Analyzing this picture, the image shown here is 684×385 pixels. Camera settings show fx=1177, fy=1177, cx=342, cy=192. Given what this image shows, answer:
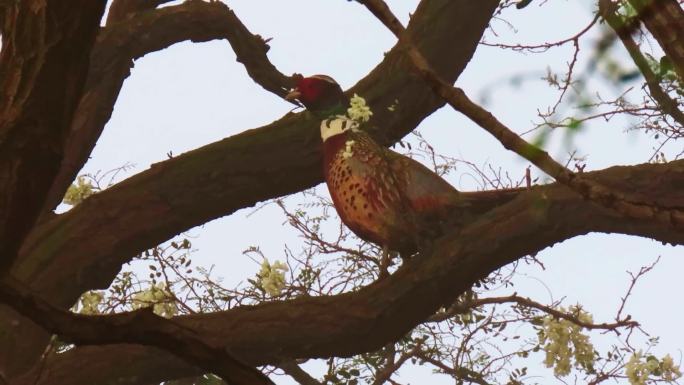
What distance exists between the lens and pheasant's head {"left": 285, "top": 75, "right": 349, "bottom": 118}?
4688 mm

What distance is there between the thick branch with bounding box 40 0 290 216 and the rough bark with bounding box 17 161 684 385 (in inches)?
45.5

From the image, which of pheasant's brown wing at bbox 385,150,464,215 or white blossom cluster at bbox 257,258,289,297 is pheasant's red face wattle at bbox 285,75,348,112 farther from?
white blossom cluster at bbox 257,258,289,297

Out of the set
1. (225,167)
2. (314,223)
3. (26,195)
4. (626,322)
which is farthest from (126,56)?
(26,195)

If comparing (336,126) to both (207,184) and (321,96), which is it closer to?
(321,96)

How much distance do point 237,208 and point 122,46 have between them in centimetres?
92

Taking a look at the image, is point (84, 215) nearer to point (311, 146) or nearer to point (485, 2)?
point (311, 146)

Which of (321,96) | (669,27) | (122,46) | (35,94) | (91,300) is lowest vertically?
(669,27)

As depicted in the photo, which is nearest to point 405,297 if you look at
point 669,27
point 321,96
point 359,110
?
point 359,110

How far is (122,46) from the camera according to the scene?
197 inches

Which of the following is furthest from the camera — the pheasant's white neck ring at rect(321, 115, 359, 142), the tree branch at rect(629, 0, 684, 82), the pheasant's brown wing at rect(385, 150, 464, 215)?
the pheasant's white neck ring at rect(321, 115, 359, 142)

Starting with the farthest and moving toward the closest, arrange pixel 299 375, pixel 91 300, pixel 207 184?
pixel 91 300, pixel 299 375, pixel 207 184

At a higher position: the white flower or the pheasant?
the white flower

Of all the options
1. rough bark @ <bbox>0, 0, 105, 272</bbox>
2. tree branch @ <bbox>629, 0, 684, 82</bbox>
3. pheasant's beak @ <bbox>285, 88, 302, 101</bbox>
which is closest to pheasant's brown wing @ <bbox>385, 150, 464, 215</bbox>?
pheasant's beak @ <bbox>285, 88, 302, 101</bbox>

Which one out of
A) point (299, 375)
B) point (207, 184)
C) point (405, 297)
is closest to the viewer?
point (405, 297)
